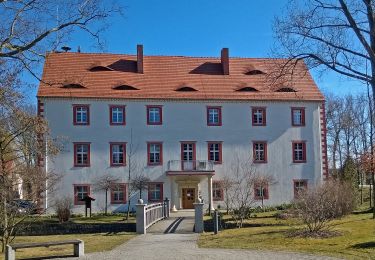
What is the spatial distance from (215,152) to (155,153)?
4.53m

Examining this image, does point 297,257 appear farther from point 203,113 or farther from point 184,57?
point 184,57

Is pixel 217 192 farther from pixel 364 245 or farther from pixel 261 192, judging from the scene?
pixel 364 245

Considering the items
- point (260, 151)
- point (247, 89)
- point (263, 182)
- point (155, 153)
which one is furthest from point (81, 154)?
point (247, 89)

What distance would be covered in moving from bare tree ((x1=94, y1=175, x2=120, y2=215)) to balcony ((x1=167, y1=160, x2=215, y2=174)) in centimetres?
400

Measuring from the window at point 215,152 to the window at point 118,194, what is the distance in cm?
678

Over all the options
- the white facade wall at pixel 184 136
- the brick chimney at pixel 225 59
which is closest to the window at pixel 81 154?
the white facade wall at pixel 184 136

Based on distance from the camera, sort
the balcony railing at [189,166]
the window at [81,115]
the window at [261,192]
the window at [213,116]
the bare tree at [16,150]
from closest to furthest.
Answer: the bare tree at [16,150]
the window at [81,115]
the balcony railing at [189,166]
the window at [261,192]
the window at [213,116]

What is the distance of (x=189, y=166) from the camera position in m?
37.9

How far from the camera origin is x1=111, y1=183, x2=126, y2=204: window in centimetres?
3725

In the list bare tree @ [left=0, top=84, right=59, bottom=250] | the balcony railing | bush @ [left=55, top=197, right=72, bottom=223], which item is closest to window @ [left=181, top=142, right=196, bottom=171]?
the balcony railing

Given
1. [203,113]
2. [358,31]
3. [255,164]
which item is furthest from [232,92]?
[358,31]

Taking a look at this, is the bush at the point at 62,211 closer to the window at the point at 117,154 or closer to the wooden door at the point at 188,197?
the window at the point at 117,154

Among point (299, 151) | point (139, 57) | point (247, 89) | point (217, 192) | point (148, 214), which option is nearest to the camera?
point (148, 214)

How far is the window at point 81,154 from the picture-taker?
122ft
